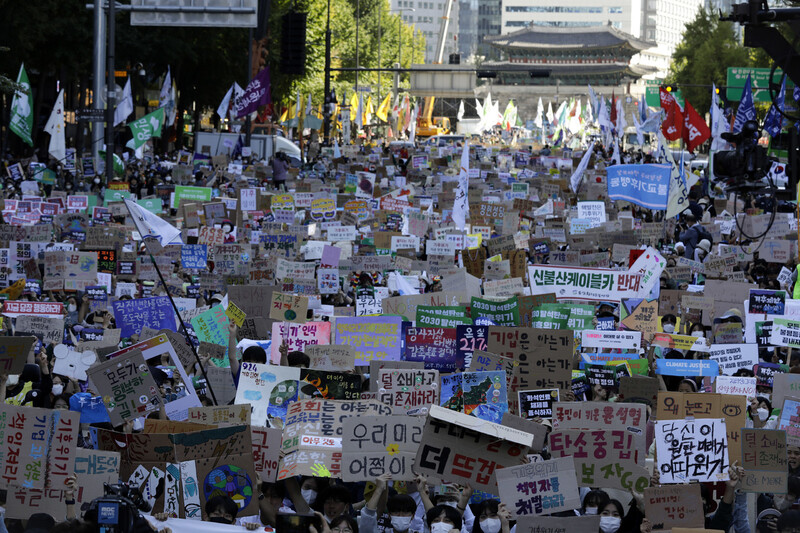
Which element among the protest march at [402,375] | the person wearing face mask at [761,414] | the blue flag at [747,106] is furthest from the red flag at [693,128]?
the person wearing face mask at [761,414]

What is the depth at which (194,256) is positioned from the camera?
50.3ft

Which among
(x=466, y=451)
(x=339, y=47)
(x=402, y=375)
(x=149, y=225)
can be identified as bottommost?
(x=466, y=451)

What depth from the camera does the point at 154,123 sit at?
26641 mm

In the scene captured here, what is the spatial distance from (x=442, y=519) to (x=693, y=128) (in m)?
25.9

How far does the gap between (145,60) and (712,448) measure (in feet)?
123

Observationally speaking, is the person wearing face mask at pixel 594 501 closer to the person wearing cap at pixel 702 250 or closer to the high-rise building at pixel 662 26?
the person wearing cap at pixel 702 250

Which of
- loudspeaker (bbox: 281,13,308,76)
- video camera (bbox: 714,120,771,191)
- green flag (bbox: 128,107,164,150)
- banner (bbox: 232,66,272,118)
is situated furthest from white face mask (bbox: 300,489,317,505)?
loudspeaker (bbox: 281,13,308,76)

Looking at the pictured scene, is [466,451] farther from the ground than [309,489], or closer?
farther from the ground

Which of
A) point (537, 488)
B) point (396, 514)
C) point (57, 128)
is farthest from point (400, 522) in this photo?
point (57, 128)

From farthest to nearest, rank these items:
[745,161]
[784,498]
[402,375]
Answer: [745,161], [402,375], [784,498]

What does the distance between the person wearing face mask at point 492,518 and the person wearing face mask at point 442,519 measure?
159 millimetres

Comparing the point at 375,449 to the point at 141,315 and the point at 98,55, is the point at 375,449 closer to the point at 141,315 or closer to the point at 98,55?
the point at 141,315

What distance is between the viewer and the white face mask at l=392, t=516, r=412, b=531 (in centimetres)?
667

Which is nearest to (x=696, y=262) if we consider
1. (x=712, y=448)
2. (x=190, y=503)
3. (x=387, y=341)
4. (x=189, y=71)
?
(x=387, y=341)
